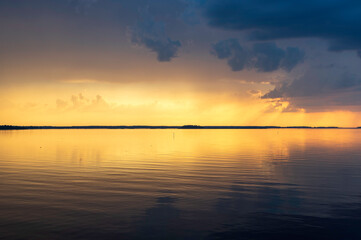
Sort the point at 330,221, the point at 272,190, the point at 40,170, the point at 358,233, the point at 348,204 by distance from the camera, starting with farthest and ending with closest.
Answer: the point at 40,170 → the point at 272,190 → the point at 348,204 → the point at 330,221 → the point at 358,233

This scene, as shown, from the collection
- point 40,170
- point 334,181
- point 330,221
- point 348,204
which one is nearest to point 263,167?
point 334,181

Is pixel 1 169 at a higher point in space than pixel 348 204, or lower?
higher

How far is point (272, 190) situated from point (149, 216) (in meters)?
13.4

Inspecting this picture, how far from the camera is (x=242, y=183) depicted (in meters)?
33.1

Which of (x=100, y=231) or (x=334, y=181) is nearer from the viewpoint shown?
(x=100, y=231)

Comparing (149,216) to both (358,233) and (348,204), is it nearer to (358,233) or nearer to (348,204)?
(358,233)

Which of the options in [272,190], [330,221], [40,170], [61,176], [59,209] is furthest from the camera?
[40,170]

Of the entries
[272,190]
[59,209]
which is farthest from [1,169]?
[272,190]

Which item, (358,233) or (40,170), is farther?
(40,170)

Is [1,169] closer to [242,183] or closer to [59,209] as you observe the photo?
[59,209]

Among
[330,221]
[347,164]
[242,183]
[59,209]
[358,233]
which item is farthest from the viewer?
[347,164]

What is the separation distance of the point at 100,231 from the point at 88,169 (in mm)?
25928

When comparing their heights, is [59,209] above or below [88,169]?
below

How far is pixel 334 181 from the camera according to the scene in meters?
34.7
